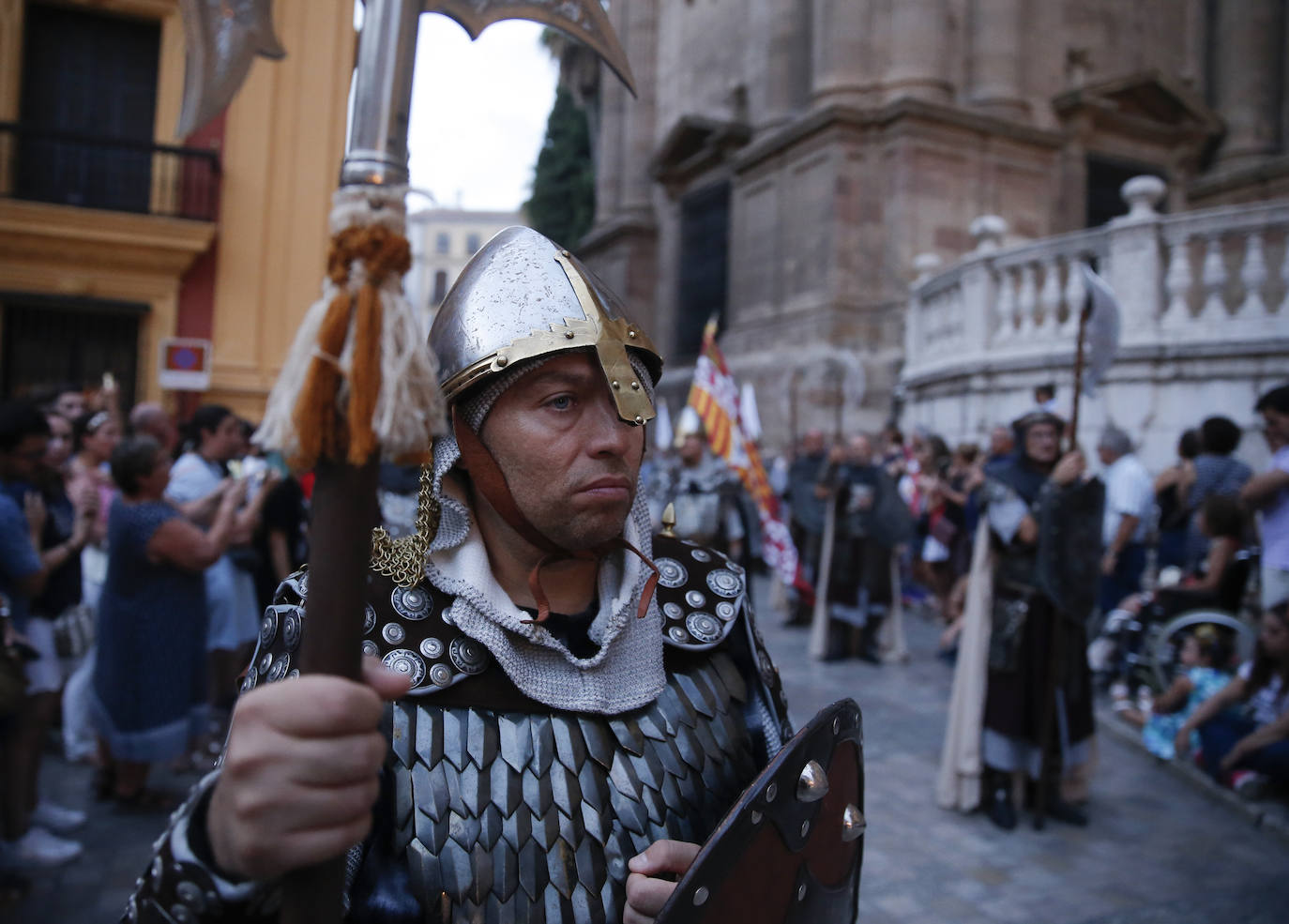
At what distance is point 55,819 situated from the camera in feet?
13.4

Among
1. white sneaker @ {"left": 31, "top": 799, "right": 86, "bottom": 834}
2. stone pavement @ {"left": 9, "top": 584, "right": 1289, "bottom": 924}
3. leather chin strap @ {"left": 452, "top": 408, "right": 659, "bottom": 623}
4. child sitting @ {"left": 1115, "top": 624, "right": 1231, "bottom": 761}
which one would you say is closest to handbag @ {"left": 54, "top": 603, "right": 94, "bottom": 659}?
white sneaker @ {"left": 31, "top": 799, "right": 86, "bottom": 834}

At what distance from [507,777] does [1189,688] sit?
17.4 feet

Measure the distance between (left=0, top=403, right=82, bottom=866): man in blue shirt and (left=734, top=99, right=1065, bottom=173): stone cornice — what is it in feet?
43.6

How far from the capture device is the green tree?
29.3 metres

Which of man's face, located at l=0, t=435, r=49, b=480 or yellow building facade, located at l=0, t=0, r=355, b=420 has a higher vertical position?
yellow building facade, located at l=0, t=0, r=355, b=420

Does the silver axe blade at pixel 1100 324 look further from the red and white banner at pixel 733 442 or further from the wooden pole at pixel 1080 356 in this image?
the red and white banner at pixel 733 442

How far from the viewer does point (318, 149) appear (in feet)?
35.4

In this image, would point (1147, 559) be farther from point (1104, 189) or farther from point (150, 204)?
point (1104, 189)

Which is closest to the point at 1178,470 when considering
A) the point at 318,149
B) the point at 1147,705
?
the point at 1147,705

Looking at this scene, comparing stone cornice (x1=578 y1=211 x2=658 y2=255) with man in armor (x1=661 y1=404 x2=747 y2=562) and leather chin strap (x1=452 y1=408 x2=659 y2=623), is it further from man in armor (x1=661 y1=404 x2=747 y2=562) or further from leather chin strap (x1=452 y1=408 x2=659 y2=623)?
leather chin strap (x1=452 y1=408 x2=659 y2=623)

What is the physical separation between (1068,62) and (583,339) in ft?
60.0

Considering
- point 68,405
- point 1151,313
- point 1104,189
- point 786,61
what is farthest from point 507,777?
point 1104,189

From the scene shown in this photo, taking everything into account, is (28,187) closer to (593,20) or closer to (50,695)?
(50,695)

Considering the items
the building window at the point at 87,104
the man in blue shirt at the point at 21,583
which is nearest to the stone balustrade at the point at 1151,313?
the man in blue shirt at the point at 21,583
